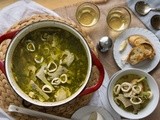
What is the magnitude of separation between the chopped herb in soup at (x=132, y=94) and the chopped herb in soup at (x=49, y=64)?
17cm

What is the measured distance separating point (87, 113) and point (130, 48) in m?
0.22

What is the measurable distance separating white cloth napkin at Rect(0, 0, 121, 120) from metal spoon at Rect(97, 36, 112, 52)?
8 centimetres

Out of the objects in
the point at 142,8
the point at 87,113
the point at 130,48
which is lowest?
the point at 87,113

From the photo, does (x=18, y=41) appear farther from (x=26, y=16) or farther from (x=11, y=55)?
(x=26, y=16)

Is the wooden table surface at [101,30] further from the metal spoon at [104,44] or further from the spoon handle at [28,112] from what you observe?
the spoon handle at [28,112]

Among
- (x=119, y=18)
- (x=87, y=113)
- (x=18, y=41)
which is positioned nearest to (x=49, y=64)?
(x=18, y=41)

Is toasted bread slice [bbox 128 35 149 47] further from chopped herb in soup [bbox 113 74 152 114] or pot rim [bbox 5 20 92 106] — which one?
pot rim [bbox 5 20 92 106]

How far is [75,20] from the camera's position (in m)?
1.26

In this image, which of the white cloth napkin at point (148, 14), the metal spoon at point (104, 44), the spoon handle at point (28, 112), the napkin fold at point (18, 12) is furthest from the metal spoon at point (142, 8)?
the spoon handle at point (28, 112)

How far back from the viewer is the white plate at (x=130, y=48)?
125 centimetres

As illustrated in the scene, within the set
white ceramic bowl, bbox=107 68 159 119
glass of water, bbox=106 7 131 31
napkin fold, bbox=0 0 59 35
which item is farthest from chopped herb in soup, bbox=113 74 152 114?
napkin fold, bbox=0 0 59 35

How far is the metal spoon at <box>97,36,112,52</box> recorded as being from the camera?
124cm

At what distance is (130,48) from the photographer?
1.26 metres

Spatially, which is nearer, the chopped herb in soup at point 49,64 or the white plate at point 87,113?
the chopped herb in soup at point 49,64
